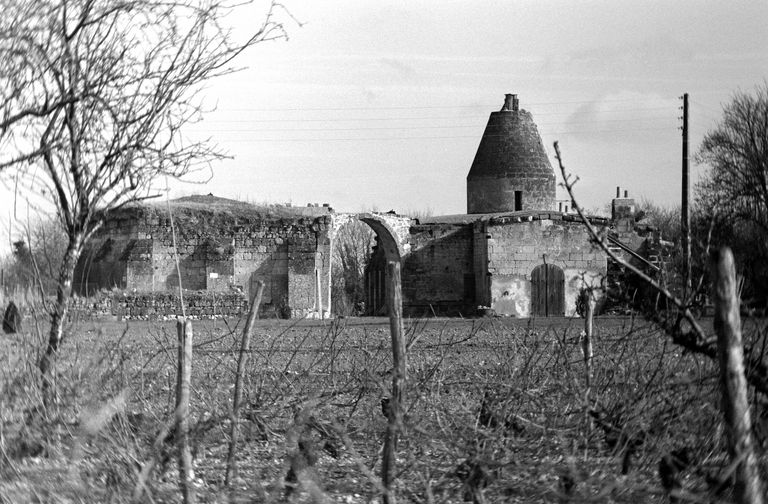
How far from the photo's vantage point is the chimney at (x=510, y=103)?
3625 cm

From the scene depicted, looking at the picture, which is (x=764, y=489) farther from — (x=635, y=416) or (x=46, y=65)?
(x=46, y=65)

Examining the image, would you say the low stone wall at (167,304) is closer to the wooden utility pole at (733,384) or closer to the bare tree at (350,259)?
the bare tree at (350,259)

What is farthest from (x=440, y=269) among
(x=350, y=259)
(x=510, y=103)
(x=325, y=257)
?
(x=350, y=259)

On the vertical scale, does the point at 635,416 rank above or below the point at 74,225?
below

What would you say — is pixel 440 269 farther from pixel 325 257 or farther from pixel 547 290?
pixel 325 257

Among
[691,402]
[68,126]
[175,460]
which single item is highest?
[68,126]

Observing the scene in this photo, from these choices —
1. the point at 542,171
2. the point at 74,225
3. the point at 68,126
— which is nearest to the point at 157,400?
the point at 74,225

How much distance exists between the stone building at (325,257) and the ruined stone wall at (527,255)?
29 millimetres

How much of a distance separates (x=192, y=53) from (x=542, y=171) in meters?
Answer: 28.5

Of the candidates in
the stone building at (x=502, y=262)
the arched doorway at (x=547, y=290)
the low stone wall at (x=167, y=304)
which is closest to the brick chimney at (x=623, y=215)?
the stone building at (x=502, y=262)

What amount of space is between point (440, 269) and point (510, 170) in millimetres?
5913

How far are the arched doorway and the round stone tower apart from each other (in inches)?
210

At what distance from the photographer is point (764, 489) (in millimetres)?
3736

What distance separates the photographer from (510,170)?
34.8 m
